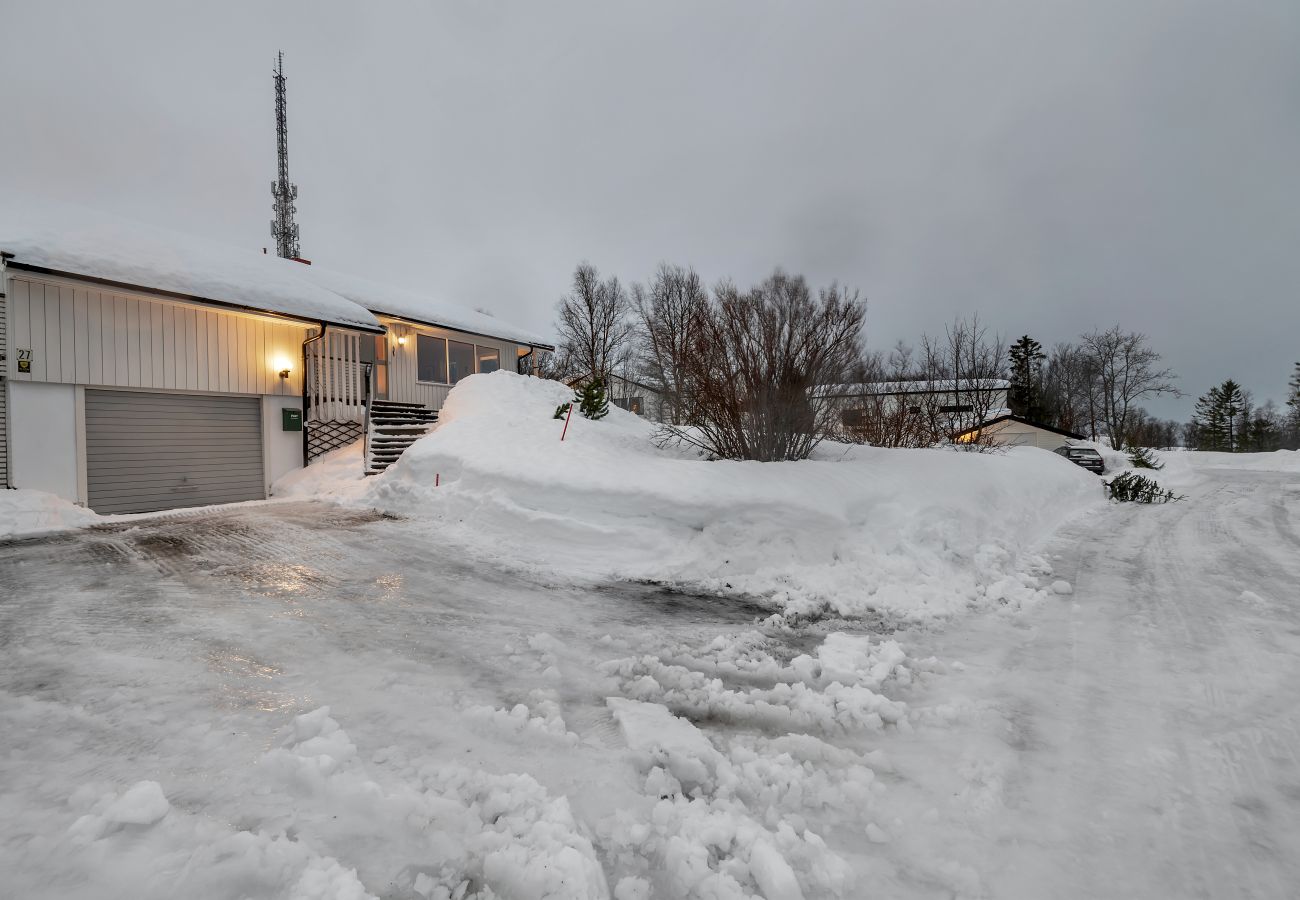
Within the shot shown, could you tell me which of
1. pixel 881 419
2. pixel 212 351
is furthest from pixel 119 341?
pixel 881 419

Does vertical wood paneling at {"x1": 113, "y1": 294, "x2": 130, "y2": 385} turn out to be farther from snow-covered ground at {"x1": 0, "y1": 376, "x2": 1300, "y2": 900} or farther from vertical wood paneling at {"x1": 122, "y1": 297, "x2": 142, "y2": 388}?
snow-covered ground at {"x1": 0, "y1": 376, "x2": 1300, "y2": 900}

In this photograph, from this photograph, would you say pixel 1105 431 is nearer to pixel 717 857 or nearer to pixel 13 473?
pixel 717 857

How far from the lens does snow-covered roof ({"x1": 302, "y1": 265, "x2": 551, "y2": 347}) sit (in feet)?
49.8

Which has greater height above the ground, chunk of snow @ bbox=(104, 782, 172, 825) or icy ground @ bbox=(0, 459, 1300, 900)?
chunk of snow @ bbox=(104, 782, 172, 825)

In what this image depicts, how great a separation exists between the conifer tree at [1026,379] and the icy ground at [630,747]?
4552 cm

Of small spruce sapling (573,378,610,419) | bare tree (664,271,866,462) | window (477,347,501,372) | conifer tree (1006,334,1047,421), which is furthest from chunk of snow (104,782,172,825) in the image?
conifer tree (1006,334,1047,421)

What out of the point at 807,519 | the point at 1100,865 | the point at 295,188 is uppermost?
the point at 295,188

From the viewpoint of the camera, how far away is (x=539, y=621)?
174 inches

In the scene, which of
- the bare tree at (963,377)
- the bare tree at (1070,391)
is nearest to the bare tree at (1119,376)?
the bare tree at (1070,391)

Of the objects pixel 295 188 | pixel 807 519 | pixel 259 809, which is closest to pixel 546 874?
pixel 259 809

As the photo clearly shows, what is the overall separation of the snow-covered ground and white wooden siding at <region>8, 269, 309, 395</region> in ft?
12.8

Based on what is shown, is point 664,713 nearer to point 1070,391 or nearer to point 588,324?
point 588,324

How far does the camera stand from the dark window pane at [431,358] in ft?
52.5

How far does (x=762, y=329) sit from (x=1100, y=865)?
7165 mm
